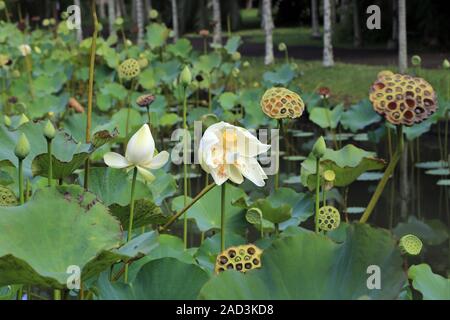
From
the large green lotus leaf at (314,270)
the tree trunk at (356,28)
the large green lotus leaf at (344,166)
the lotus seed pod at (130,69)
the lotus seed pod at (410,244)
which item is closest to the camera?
the large green lotus leaf at (314,270)

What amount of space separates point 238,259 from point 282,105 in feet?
1.39

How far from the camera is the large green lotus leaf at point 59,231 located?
40.3 inches

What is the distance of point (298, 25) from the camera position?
20625mm

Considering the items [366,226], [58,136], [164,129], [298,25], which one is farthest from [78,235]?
[298,25]

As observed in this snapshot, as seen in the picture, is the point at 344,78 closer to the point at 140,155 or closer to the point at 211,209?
the point at 211,209

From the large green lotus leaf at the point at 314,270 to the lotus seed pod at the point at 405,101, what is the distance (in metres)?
0.22

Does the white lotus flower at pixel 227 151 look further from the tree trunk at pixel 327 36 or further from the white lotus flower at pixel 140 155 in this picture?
the tree trunk at pixel 327 36

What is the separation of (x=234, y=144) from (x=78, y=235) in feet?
0.77

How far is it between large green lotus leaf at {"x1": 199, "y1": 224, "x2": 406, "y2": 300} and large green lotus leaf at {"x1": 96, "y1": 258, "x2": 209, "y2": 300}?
156 mm

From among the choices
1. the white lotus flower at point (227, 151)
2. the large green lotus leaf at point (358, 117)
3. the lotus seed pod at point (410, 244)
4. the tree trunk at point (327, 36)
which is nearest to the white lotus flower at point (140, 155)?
the white lotus flower at point (227, 151)

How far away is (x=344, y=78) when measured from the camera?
321 inches

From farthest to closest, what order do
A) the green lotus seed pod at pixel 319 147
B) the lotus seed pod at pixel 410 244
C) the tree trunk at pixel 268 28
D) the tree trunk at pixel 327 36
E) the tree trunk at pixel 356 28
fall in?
1. the tree trunk at pixel 356 28
2. the tree trunk at pixel 268 28
3. the tree trunk at pixel 327 36
4. the green lotus seed pod at pixel 319 147
5. the lotus seed pod at pixel 410 244
